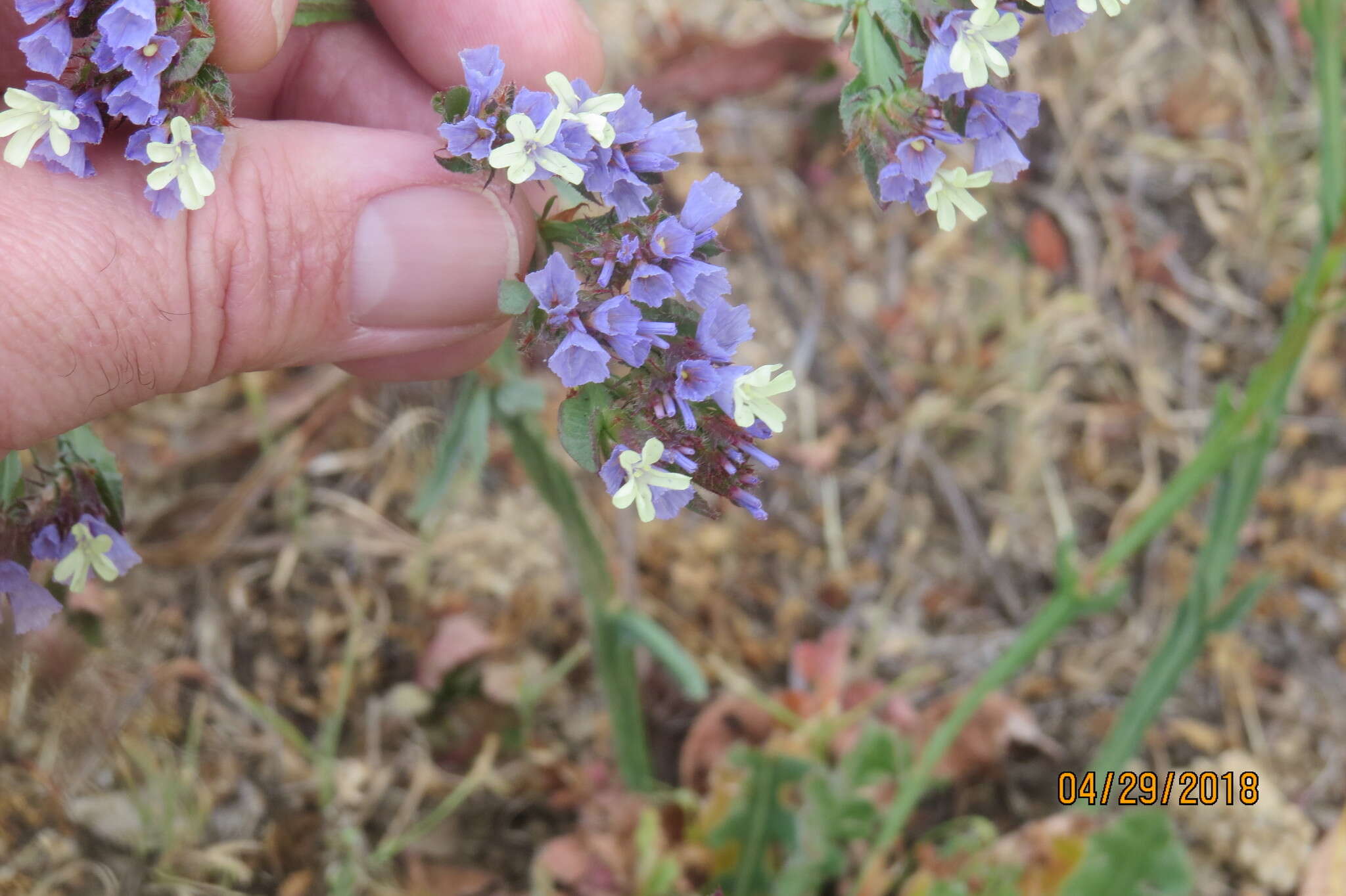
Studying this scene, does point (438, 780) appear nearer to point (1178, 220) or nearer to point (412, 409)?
point (412, 409)

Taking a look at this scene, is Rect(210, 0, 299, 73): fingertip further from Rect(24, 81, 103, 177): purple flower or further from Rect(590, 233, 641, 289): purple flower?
Rect(590, 233, 641, 289): purple flower

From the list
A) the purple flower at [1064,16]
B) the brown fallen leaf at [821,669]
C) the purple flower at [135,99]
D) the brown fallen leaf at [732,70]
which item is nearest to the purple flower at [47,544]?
the purple flower at [135,99]

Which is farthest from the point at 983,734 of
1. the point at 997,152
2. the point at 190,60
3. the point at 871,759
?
the point at 190,60

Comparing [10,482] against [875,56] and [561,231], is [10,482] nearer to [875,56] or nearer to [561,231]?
[561,231]

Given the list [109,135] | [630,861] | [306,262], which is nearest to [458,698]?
[630,861]

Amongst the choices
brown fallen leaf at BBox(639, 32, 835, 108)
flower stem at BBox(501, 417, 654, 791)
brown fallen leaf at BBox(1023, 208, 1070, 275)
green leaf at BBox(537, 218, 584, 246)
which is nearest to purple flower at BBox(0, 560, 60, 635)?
flower stem at BBox(501, 417, 654, 791)

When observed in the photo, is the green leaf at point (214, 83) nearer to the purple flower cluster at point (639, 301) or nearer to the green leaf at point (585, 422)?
the purple flower cluster at point (639, 301)
